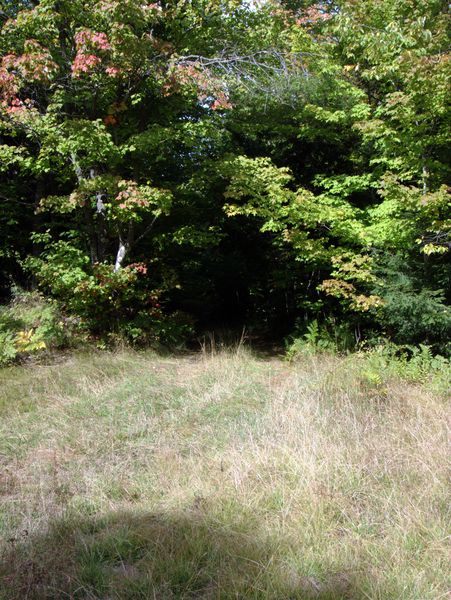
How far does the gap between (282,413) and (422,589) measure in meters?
2.39

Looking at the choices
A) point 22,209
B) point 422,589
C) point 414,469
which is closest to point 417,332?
point 414,469

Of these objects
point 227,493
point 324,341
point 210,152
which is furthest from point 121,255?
point 227,493

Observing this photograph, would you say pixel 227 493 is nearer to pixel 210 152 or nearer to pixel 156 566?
pixel 156 566

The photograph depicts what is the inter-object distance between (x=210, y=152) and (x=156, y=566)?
907 centimetres

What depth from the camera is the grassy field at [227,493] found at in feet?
8.26

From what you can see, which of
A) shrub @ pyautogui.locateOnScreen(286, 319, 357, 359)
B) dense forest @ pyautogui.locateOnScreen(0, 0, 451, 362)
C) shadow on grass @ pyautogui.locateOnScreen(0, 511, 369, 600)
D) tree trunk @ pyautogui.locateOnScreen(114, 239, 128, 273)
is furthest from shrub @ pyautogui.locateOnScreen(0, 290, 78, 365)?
shadow on grass @ pyautogui.locateOnScreen(0, 511, 369, 600)

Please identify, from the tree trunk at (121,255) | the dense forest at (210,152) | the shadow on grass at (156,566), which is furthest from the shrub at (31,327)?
the shadow on grass at (156,566)

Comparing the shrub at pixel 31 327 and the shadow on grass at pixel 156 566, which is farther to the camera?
the shrub at pixel 31 327

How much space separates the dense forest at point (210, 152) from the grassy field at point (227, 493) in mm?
2874

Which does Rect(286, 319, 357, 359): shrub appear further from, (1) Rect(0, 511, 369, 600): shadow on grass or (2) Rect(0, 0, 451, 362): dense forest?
(1) Rect(0, 511, 369, 600): shadow on grass

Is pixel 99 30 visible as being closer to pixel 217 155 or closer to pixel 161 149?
pixel 161 149

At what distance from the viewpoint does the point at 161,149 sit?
349 inches

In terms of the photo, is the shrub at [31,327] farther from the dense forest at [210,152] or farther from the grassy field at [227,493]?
the grassy field at [227,493]

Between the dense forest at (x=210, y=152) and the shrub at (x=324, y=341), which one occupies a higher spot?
the dense forest at (x=210, y=152)
